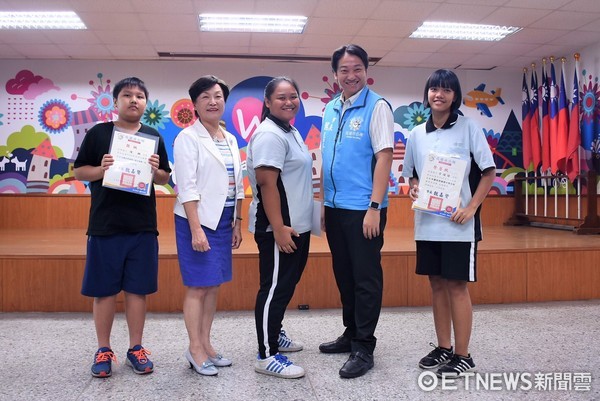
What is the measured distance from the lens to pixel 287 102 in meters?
1.84

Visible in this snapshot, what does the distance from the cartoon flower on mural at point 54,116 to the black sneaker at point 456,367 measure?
534cm

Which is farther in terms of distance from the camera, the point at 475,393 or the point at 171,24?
the point at 171,24

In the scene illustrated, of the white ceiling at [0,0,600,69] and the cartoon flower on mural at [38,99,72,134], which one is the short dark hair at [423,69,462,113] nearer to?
the white ceiling at [0,0,600,69]

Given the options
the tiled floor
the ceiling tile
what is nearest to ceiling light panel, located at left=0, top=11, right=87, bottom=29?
the tiled floor

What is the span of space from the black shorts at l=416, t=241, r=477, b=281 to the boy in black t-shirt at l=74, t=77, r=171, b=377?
115 cm

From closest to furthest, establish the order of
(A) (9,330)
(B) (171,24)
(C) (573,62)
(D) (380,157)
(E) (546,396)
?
(E) (546,396) < (D) (380,157) < (A) (9,330) < (B) (171,24) < (C) (573,62)

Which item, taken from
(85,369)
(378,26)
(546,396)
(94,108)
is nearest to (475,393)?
(546,396)

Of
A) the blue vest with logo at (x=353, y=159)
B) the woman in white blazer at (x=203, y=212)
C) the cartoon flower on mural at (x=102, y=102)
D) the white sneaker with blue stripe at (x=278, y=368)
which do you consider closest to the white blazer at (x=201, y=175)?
the woman in white blazer at (x=203, y=212)

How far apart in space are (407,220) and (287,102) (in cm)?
427

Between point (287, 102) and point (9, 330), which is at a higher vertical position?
point (287, 102)

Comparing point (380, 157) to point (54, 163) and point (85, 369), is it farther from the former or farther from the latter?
point (54, 163)

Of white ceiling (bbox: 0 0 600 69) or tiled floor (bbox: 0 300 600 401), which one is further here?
white ceiling (bbox: 0 0 600 69)

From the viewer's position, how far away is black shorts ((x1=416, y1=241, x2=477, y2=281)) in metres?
1.76

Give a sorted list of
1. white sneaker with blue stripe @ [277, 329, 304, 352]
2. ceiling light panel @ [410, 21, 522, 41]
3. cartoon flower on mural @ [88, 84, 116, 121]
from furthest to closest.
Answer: cartoon flower on mural @ [88, 84, 116, 121], ceiling light panel @ [410, 21, 522, 41], white sneaker with blue stripe @ [277, 329, 304, 352]
